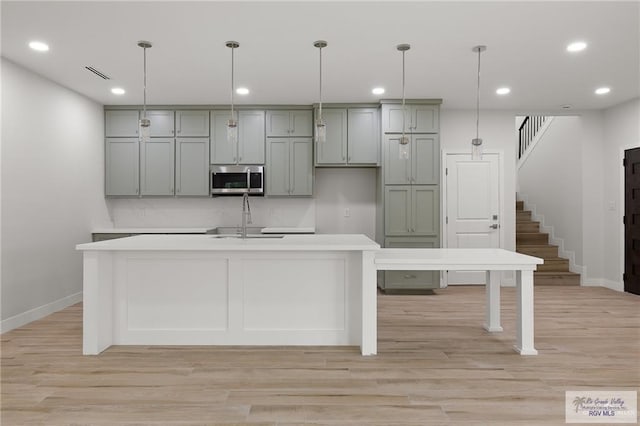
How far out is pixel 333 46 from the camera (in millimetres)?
3830

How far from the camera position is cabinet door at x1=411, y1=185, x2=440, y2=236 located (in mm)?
5770

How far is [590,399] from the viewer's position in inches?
101

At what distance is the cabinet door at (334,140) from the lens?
589cm

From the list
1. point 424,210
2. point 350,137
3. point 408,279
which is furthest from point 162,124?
point 408,279

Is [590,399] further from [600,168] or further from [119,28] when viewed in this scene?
[600,168]

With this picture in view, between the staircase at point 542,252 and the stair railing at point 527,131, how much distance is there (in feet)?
4.57

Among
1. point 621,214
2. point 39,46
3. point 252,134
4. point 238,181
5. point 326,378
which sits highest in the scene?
point 39,46

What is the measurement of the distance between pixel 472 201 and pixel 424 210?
0.99m

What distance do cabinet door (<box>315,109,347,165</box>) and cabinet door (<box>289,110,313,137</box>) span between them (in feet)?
0.79

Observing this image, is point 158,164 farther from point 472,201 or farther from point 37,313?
point 472,201

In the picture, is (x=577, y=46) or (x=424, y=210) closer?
(x=577, y=46)

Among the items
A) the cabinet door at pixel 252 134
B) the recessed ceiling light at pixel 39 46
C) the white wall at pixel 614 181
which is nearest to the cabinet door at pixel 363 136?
the cabinet door at pixel 252 134

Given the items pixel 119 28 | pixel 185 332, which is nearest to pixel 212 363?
pixel 185 332

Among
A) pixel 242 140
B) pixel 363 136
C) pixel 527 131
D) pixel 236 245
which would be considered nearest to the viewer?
pixel 236 245
